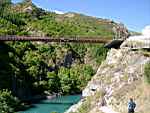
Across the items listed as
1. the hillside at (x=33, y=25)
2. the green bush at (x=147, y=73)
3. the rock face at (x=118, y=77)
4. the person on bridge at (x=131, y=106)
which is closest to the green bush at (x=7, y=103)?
the rock face at (x=118, y=77)

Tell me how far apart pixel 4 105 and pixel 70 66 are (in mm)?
38730

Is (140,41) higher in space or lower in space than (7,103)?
higher

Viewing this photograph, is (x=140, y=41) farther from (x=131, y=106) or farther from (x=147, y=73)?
(x=131, y=106)

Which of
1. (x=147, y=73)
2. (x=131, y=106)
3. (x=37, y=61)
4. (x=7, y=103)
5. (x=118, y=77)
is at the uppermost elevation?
(x=147, y=73)

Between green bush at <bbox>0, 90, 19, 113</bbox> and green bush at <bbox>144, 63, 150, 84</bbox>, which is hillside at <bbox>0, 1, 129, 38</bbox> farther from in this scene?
green bush at <bbox>144, 63, 150, 84</bbox>

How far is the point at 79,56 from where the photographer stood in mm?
87312

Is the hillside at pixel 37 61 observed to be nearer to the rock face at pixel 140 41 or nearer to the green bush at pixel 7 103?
the green bush at pixel 7 103

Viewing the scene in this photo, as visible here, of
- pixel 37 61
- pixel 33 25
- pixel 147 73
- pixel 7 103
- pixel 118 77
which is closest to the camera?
pixel 147 73

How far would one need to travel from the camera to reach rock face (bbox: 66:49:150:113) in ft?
64.6

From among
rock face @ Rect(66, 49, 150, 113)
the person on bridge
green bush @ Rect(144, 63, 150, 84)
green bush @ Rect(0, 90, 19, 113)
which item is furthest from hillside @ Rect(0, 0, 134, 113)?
the person on bridge

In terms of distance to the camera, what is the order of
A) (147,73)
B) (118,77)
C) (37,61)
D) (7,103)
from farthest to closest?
1. (37,61)
2. (7,103)
3. (118,77)
4. (147,73)

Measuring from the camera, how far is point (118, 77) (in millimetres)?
20875

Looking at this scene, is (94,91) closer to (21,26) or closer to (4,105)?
(4,105)

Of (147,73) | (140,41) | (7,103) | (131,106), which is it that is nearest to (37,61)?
A: (7,103)
